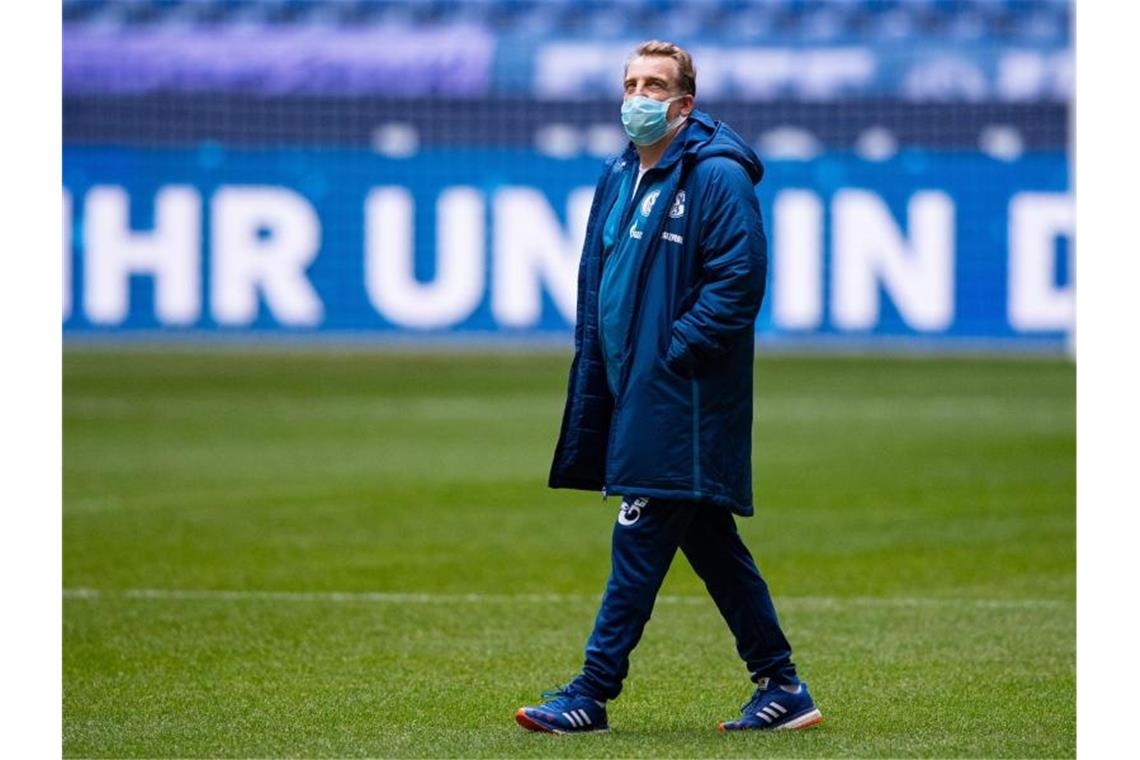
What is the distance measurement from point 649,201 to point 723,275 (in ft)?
1.01

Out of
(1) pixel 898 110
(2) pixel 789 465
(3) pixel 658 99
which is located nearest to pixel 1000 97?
(1) pixel 898 110

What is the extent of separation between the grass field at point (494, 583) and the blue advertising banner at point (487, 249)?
6544 mm

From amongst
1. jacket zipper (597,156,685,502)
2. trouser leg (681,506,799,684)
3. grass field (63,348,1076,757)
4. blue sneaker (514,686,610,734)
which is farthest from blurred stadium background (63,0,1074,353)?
blue sneaker (514,686,610,734)

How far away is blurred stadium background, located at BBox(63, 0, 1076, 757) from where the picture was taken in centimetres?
692

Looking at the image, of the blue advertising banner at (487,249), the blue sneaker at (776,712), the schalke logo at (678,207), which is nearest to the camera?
the schalke logo at (678,207)

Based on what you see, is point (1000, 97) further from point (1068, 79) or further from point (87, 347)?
point (87, 347)

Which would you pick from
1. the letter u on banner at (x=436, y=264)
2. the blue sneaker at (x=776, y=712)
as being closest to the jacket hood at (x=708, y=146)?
the blue sneaker at (x=776, y=712)

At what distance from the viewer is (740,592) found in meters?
5.99

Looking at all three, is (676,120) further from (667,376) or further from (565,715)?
(565,715)

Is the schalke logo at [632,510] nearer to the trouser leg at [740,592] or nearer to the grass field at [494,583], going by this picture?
the trouser leg at [740,592]

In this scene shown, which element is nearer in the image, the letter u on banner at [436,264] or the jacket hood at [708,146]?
the jacket hood at [708,146]

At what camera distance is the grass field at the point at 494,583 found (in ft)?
20.1

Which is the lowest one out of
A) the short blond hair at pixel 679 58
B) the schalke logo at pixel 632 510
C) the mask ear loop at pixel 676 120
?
the schalke logo at pixel 632 510

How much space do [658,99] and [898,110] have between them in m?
22.6
